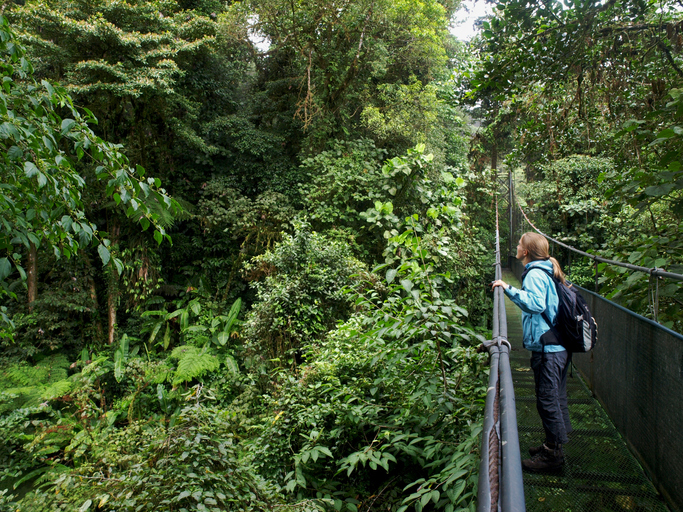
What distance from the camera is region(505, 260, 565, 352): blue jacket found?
215cm

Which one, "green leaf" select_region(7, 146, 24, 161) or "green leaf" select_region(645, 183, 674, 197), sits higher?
"green leaf" select_region(645, 183, 674, 197)

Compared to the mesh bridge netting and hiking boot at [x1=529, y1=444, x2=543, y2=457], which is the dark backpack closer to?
the mesh bridge netting

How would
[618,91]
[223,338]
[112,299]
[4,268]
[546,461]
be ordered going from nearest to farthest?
[4,268] < [546,461] < [618,91] < [223,338] < [112,299]

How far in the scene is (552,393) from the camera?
2.18 m

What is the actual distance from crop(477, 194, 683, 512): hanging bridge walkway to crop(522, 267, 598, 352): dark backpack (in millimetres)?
219

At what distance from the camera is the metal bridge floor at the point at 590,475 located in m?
1.76

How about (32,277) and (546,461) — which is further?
(32,277)

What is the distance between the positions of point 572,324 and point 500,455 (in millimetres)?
1884

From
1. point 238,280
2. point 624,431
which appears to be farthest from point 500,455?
point 238,280

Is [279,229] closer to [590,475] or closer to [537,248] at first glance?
[537,248]

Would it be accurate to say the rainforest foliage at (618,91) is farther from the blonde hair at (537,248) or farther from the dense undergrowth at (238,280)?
the dense undergrowth at (238,280)

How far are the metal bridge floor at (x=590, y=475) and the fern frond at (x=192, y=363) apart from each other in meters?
4.48

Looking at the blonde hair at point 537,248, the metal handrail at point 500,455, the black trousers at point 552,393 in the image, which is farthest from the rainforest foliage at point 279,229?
the metal handrail at point 500,455

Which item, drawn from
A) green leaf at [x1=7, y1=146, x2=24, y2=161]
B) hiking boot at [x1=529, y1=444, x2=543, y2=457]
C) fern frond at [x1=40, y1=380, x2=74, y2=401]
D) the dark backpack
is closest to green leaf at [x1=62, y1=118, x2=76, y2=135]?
green leaf at [x1=7, y1=146, x2=24, y2=161]
